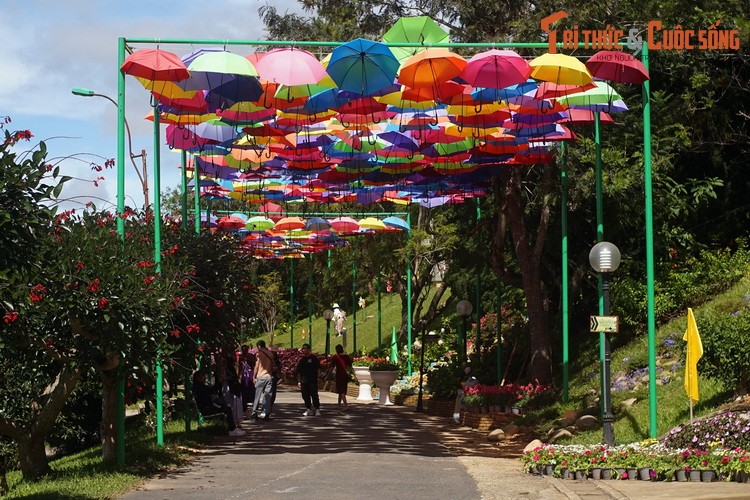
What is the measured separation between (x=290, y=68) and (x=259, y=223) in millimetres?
13931

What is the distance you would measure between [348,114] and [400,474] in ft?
19.4

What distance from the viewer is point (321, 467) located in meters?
14.8

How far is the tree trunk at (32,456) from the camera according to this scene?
1355cm

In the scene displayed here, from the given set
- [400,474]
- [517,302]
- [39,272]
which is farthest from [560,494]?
[517,302]

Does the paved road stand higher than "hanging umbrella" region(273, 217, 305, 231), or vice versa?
"hanging umbrella" region(273, 217, 305, 231)

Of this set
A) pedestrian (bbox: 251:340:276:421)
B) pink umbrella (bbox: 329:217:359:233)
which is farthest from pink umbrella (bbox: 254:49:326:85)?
pink umbrella (bbox: 329:217:359:233)

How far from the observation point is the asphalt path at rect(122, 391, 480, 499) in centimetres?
1238

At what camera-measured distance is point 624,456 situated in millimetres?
13461

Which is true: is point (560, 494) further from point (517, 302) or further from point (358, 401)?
point (358, 401)

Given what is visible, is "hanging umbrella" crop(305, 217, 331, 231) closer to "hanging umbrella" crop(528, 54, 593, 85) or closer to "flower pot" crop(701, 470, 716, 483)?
"hanging umbrella" crop(528, 54, 593, 85)

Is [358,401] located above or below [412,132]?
below

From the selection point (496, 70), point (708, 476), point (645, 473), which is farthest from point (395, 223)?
point (708, 476)

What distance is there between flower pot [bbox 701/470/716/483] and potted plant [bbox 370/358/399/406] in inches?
772

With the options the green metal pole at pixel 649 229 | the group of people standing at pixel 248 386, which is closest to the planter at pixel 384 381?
the group of people standing at pixel 248 386
